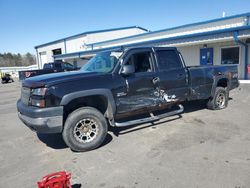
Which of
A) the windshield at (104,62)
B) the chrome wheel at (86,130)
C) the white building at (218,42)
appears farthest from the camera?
the white building at (218,42)

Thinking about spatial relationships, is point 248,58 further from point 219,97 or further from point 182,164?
point 182,164

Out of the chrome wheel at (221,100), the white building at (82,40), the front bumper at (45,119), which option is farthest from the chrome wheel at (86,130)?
the white building at (82,40)

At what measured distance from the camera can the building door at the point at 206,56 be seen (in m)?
17.0

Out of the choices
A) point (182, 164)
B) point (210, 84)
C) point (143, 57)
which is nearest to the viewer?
point (182, 164)

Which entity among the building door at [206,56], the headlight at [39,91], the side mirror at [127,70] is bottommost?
the headlight at [39,91]

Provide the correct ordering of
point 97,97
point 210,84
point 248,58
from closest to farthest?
point 97,97 → point 210,84 → point 248,58

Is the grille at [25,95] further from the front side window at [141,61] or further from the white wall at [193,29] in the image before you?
the white wall at [193,29]

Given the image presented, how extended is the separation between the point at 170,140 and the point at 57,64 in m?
18.8

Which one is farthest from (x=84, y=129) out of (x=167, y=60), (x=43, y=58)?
(x=43, y=58)

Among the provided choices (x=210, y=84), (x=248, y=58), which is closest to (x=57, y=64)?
(x=248, y=58)

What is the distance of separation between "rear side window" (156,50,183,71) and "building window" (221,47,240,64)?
11620mm

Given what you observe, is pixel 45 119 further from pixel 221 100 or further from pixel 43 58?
pixel 43 58

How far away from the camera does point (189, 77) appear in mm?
6219

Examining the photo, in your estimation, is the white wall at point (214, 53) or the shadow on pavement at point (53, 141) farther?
the white wall at point (214, 53)
